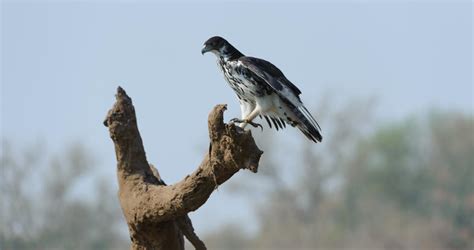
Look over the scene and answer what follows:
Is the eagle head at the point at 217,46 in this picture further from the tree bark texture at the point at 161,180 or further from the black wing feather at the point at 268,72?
A: the tree bark texture at the point at 161,180

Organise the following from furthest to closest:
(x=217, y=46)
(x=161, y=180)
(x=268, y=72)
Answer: (x=217, y=46) < (x=268, y=72) < (x=161, y=180)

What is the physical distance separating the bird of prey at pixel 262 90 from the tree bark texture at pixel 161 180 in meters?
1.03

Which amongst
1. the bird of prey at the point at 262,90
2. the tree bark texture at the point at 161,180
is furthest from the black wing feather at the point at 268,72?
the tree bark texture at the point at 161,180

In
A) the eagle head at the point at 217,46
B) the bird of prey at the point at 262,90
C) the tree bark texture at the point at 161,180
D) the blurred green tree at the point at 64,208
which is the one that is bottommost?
the tree bark texture at the point at 161,180

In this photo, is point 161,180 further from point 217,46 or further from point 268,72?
point 217,46

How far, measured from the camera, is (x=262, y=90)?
984cm

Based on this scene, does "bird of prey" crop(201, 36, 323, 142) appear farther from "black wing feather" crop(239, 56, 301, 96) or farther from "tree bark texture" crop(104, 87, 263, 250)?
"tree bark texture" crop(104, 87, 263, 250)

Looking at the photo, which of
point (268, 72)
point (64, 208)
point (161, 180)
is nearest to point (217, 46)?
point (268, 72)

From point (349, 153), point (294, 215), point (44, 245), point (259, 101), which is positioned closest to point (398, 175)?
point (349, 153)

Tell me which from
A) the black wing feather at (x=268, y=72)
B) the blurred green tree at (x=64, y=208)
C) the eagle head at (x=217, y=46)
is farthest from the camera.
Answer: the blurred green tree at (x=64, y=208)

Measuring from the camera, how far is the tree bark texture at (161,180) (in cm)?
799

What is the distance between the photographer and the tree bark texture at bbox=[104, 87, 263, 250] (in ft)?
26.2

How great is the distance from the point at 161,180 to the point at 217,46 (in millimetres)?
1396

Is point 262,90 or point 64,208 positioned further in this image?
point 64,208
